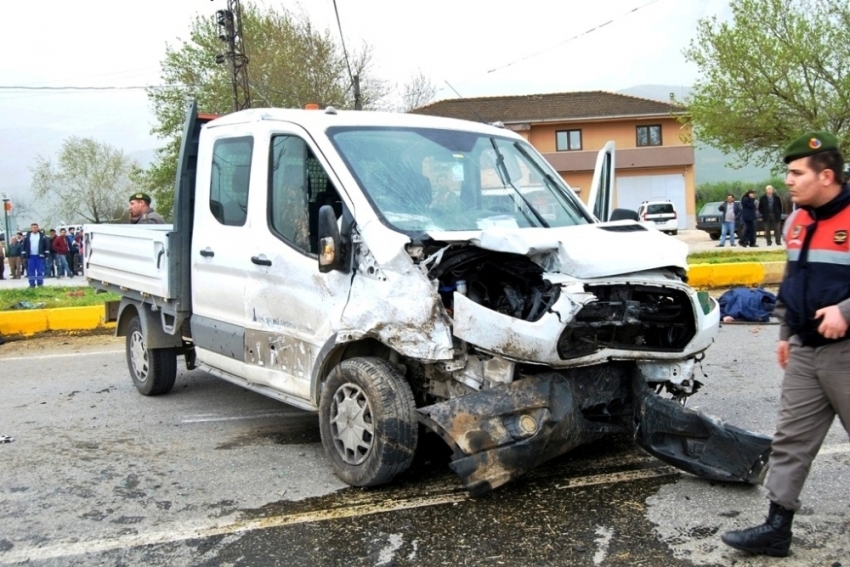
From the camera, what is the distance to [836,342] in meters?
3.38

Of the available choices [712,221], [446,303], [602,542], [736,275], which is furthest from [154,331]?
[712,221]

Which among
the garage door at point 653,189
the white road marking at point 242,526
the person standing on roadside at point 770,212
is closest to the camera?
the white road marking at point 242,526

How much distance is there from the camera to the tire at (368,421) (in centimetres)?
437

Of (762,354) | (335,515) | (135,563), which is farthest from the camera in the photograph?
(762,354)

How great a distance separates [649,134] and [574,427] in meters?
50.6

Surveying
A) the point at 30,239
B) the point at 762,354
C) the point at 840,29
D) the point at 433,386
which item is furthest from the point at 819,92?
the point at 433,386

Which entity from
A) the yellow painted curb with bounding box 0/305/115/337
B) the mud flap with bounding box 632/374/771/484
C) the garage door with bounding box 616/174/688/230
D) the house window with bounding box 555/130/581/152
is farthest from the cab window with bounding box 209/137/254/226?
the garage door with bounding box 616/174/688/230

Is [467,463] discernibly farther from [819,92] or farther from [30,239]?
[819,92]

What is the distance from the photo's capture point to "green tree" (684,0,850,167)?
29375 mm

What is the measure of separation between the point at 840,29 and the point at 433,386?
99.9ft

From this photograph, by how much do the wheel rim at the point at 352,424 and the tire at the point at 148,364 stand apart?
3.14 meters

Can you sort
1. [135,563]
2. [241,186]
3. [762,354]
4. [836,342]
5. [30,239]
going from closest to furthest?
[836,342] → [135,563] → [241,186] → [762,354] → [30,239]

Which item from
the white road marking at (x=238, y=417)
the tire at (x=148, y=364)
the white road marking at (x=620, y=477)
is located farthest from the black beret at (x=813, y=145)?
the tire at (x=148, y=364)

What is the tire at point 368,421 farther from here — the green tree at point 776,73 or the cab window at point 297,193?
the green tree at point 776,73
